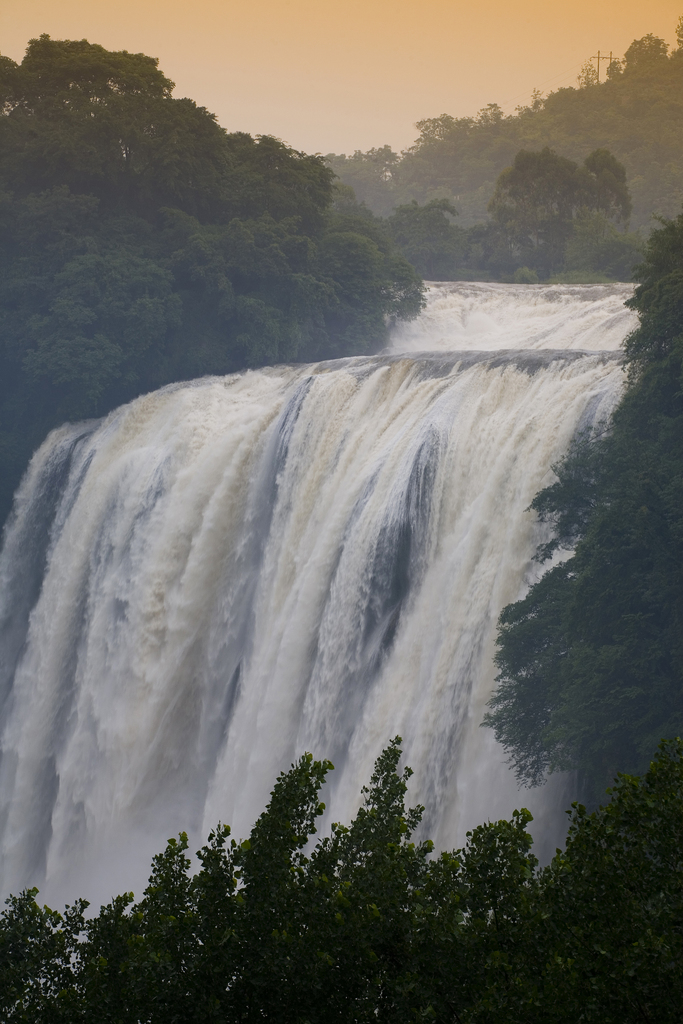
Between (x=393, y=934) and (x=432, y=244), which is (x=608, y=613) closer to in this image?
(x=393, y=934)

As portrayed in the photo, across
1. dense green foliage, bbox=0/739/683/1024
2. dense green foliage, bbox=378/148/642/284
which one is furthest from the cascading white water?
dense green foliage, bbox=378/148/642/284

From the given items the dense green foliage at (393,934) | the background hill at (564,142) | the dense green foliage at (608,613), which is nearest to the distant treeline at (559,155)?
the background hill at (564,142)

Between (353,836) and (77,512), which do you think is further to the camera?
(77,512)

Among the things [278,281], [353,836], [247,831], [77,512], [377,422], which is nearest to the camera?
[353,836]

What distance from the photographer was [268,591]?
20469 mm

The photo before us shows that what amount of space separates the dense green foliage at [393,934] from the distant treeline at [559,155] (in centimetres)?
3505

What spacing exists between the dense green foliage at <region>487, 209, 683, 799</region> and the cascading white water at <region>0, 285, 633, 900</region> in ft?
1.99

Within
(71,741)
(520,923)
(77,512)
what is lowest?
(520,923)

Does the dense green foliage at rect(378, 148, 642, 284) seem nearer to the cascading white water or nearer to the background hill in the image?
the background hill

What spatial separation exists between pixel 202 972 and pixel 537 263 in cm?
4190

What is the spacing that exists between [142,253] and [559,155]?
38.2m

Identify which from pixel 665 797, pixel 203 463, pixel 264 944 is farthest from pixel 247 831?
pixel 665 797

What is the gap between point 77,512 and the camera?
25.9 m

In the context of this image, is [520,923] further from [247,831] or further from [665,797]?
[247,831]
